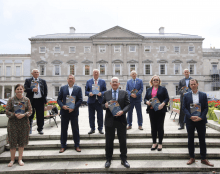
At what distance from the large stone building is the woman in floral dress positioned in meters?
27.0

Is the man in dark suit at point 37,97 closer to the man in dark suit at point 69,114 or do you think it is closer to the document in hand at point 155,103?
the man in dark suit at point 69,114

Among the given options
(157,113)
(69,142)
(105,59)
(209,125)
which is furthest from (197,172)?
(105,59)

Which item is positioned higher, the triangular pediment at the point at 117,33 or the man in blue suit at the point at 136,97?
the triangular pediment at the point at 117,33

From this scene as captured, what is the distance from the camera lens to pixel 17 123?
3.98m

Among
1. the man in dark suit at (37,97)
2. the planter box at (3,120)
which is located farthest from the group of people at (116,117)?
the planter box at (3,120)

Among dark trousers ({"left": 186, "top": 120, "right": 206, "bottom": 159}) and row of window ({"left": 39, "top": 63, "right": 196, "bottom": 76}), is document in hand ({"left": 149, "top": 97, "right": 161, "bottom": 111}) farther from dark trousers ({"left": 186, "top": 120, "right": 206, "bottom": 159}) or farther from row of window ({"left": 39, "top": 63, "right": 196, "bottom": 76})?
row of window ({"left": 39, "top": 63, "right": 196, "bottom": 76})

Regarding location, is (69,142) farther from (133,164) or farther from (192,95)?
(192,95)

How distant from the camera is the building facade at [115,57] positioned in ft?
102

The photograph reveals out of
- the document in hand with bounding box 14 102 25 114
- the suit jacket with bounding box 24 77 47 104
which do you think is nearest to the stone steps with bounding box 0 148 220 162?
the document in hand with bounding box 14 102 25 114

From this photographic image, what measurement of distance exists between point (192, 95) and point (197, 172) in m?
1.94

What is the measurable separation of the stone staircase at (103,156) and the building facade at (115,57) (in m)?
26.1

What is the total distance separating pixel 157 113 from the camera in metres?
4.39

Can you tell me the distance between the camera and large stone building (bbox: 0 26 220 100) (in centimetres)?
3111

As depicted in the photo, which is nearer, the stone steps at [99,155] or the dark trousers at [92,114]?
the stone steps at [99,155]
